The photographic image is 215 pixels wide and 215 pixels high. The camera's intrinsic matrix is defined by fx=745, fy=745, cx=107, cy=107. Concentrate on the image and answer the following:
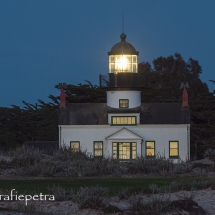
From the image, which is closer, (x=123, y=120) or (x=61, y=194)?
(x=61, y=194)

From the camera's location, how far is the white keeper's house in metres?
45.6

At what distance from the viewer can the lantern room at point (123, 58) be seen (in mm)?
45438

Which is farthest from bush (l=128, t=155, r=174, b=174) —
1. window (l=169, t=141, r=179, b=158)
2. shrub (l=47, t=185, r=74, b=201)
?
window (l=169, t=141, r=179, b=158)

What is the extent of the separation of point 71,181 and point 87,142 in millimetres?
21502

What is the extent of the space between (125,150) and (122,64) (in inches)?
211

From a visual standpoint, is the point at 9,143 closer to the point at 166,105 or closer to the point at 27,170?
the point at 166,105

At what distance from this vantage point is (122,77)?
4622 cm

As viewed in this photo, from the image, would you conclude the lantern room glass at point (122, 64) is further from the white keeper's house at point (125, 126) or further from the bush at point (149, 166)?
the bush at point (149, 166)

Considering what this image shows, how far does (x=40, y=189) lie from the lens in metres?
20.8

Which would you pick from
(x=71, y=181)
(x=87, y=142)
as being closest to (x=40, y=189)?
(x=71, y=181)

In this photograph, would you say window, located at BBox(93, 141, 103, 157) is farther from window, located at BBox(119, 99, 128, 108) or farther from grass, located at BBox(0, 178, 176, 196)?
grass, located at BBox(0, 178, 176, 196)

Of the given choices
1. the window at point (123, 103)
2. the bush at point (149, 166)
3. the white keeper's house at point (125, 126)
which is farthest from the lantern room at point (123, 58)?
the bush at point (149, 166)

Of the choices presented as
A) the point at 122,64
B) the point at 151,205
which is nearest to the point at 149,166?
the point at 151,205

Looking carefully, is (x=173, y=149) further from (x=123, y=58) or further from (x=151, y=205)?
(x=151, y=205)
